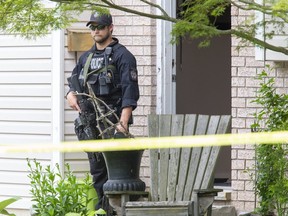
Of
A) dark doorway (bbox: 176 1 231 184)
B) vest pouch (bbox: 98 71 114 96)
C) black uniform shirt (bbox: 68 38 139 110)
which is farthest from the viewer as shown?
dark doorway (bbox: 176 1 231 184)

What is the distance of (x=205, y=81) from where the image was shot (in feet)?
50.8

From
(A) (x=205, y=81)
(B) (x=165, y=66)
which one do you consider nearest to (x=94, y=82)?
(B) (x=165, y=66)

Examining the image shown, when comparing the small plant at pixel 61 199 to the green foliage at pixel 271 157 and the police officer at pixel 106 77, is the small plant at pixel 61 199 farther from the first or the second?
the green foliage at pixel 271 157

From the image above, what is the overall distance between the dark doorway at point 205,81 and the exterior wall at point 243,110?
2440mm

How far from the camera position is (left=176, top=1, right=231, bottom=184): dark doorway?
15258mm

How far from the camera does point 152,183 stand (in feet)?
38.8

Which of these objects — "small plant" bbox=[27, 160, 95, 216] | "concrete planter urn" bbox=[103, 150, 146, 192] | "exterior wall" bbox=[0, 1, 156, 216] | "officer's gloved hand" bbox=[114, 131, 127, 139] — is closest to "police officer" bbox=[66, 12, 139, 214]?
"officer's gloved hand" bbox=[114, 131, 127, 139]

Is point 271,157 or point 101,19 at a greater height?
point 101,19

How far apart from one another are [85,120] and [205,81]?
3.56 m

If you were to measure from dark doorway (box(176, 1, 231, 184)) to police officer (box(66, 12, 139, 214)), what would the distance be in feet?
9.48

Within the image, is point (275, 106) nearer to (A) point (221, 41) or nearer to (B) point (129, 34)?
(B) point (129, 34)

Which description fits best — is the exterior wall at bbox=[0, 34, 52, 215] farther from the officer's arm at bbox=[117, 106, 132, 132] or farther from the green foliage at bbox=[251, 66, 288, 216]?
the green foliage at bbox=[251, 66, 288, 216]

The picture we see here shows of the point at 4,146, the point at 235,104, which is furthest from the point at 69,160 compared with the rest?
the point at 235,104

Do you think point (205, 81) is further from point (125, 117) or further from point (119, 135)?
point (119, 135)
